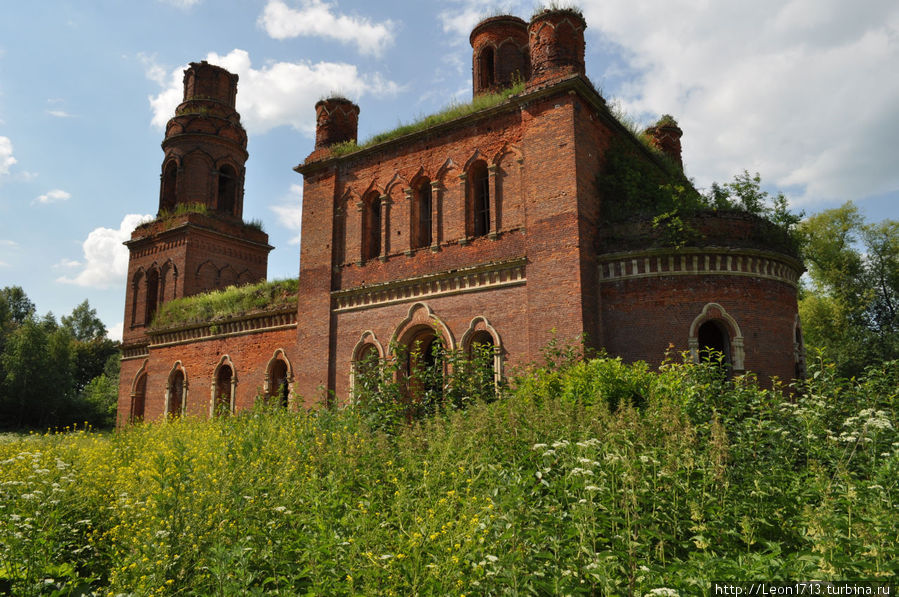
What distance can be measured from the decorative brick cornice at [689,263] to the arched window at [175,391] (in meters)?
16.1

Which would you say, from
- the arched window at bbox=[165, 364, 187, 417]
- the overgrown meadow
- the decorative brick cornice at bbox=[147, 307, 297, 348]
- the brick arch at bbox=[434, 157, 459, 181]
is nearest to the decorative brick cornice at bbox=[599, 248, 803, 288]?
the brick arch at bbox=[434, 157, 459, 181]

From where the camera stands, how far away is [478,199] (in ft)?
49.7

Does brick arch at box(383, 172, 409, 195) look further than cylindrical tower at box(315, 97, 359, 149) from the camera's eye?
No

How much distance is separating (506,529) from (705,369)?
19.2ft

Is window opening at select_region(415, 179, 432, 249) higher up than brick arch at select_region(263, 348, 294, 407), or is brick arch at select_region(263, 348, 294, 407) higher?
window opening at select_region(415, 179, 432, 249)

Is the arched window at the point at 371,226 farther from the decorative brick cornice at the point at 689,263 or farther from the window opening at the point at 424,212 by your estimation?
the decorative brick cornice at the point at 689,263

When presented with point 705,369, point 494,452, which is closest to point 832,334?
point 705,369

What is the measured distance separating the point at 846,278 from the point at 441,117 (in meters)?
27.7

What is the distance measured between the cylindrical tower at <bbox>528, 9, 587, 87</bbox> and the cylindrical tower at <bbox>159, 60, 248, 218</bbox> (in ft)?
54.3

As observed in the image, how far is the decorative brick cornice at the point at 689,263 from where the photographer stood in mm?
12492

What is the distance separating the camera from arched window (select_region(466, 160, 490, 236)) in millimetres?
14867

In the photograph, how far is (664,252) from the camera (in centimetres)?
1246

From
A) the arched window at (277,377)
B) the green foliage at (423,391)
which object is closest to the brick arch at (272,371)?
the arched window at (277,377)

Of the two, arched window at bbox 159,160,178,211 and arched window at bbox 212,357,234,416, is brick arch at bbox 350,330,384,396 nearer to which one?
arched window at bbox 212,357,234,416
